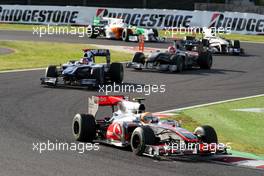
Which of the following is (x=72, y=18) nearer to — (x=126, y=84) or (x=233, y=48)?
A: (x=233, y=48)

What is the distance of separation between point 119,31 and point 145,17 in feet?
28.3

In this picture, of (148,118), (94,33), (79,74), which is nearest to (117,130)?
(148,118)

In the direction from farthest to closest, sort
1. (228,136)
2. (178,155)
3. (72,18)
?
(72,18)
(228,136)
(178,155)

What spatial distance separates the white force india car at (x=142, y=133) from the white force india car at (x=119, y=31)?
103 ft

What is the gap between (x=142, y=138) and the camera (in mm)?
12750

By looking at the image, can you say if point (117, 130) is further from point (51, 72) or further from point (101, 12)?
point (101, 12)

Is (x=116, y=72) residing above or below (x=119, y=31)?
below

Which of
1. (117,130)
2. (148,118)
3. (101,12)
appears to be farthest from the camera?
(101,12)

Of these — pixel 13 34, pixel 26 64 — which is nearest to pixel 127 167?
pixel 26 64

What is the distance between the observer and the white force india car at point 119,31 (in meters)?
46.2

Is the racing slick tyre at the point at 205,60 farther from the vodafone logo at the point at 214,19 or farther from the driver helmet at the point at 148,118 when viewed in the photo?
the vodafone logo at the point at 214,19

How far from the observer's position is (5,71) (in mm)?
28203

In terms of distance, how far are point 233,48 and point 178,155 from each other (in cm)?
2640

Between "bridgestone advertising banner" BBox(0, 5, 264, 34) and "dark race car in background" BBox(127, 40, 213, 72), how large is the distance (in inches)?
788
